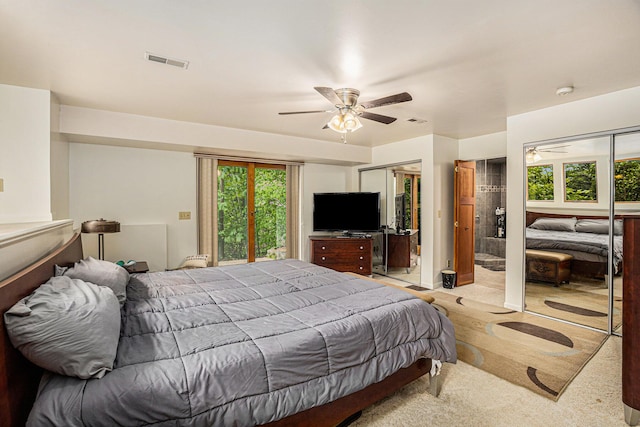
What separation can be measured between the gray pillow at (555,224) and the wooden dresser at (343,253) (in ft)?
8.16

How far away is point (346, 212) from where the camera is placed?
5805 millimetres

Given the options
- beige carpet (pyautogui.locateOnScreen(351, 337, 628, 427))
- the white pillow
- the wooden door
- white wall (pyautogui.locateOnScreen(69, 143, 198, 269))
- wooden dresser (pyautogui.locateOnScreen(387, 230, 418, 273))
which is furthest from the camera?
wooden dresser (pyautogui.locateOnScreen(387, 230, 418, 273))

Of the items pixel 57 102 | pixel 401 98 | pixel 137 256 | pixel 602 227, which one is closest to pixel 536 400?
pixel 602 227

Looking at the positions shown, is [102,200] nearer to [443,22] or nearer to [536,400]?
[443,22]

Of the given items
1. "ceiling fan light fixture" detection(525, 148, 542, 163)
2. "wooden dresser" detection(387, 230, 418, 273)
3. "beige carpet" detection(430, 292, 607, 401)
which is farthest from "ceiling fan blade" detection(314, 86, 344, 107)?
"wooden dresser" detection(387, 230, 418, 273)

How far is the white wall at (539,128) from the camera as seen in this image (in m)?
3.07

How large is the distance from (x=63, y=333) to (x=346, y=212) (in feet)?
15.9

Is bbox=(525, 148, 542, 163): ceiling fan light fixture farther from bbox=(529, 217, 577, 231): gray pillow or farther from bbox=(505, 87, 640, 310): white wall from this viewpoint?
bbox=(529, 217, 577, 231): gray pillow

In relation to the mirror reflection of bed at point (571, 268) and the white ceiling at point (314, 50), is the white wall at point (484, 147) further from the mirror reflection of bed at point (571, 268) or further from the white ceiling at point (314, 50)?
the mirror reflection of bed at point (571, 268)

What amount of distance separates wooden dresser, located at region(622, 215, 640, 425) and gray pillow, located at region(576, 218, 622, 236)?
1.60 metres

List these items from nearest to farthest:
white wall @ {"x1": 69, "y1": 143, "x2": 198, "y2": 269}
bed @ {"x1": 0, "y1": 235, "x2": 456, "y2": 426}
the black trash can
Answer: bed @ {"x1": 0, "y1": 235, "x2": 456, "y2": 426} < white wall @ {"x1": 69, "y1": 143, "x2": 198, "y2": 269} < the black trash can

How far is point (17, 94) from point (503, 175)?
6.51m

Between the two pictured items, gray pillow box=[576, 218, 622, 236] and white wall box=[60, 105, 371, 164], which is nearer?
gray pillow box=[576, 218, 622, 236]

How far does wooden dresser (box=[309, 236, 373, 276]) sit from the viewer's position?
5430 mm
